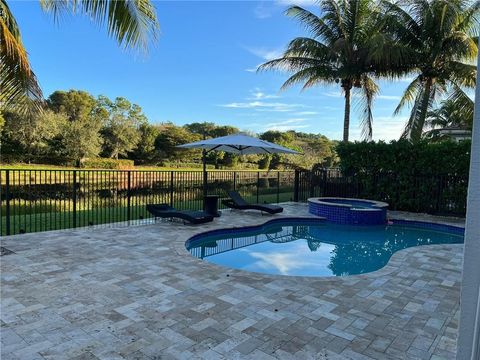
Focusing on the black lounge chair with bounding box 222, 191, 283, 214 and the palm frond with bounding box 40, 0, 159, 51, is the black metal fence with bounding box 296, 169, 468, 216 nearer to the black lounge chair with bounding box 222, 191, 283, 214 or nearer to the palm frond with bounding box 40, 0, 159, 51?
the black lounge chair with bounding box 222, 191, 283, 214

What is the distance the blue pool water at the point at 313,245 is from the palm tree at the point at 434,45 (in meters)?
6.05

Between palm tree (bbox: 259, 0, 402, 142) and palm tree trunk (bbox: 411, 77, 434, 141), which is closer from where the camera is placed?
palm tree trunk (bbox: 411, 77, 434, 141)

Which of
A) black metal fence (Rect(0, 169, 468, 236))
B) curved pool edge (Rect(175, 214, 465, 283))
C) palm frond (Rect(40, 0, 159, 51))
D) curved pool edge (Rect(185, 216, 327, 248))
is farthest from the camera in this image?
black metal fence (Rect(0, 169, 468, 236))

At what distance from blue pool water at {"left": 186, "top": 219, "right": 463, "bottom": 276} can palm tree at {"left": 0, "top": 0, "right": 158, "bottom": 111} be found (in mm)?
3870

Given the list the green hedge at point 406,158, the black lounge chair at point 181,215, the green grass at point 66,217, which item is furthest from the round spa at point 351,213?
the green grass at point 66,217

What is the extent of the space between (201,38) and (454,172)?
1148 centimetres

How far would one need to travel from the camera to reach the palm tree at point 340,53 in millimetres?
14305

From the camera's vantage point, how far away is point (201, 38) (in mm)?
14750

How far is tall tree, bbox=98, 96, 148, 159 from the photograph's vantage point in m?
34.8

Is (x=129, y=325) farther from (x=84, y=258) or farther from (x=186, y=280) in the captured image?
(x=84, y=258)

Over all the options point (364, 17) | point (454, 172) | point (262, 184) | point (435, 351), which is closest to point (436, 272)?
point (435, 351)

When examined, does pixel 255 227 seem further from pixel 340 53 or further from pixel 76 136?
pixel 76 136

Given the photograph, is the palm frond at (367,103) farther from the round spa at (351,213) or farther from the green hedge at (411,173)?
the round spa at (351,213)

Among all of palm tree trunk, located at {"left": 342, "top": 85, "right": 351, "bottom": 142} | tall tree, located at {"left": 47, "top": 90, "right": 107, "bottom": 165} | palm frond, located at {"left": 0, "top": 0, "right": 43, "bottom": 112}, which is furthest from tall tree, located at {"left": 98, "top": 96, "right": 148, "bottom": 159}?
palm frond, located at {"left": 0, "top": 0, "right": 43, "bottom": 112}
